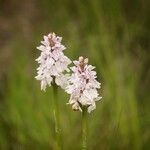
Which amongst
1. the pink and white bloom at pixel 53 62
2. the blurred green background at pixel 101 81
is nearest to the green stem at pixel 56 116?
the pink and white bloom at pixel 53 62

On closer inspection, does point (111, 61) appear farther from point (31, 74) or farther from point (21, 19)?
point (21, 19)

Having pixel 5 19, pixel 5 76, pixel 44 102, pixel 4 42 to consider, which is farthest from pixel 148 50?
pixel 5 19

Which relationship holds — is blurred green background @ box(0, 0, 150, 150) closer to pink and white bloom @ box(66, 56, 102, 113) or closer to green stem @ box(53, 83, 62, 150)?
green stem @ box(53, 83, 62, 150)

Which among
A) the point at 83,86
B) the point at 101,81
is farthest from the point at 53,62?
the point at 101,81

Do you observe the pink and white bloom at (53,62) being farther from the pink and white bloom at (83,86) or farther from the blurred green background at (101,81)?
the blurred green background at (101,81)

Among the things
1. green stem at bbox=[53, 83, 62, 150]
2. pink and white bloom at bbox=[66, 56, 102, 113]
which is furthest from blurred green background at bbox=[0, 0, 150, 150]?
pink and white bloom at bbox=[66, 56, 102, 113]
